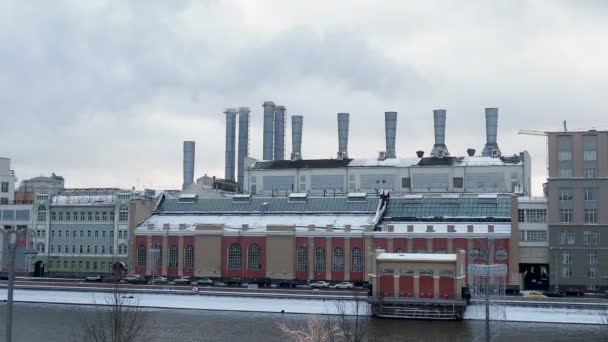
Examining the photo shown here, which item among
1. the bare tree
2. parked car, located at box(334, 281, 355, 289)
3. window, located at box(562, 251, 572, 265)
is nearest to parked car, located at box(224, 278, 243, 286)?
parked car, located at box(334, 281, 355, 289)

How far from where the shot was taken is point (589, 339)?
60.1 m

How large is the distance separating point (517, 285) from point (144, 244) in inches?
1638

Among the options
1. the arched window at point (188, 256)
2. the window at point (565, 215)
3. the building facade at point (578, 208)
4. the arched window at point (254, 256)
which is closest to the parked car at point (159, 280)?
the arched window at point (188, 256)

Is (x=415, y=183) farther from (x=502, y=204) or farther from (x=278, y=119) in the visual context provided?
(x=278, y=119)

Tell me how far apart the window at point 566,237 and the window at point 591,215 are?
81.6 inches

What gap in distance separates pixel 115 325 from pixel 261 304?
125 ft

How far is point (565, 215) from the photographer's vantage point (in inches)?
3378

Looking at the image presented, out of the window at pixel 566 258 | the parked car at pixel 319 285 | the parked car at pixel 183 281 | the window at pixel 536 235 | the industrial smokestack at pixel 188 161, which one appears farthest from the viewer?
the industrial smokestack at pixel 188 161

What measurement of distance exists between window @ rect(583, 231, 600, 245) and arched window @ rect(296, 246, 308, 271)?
2856cm

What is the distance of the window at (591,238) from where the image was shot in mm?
84750

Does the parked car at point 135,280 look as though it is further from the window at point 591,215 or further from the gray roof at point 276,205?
the window at point 591,215

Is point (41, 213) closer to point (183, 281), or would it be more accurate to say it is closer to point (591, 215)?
point (183, 281)

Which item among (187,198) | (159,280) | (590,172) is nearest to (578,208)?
(590,172)

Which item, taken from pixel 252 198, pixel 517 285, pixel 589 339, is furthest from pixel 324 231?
pixel 589 339
